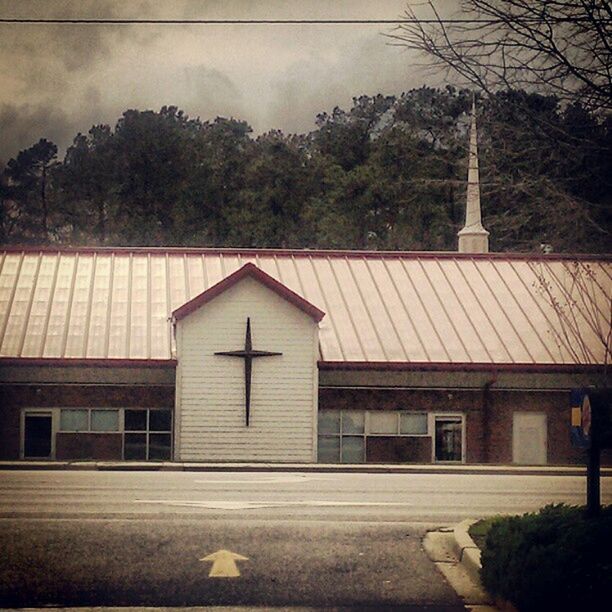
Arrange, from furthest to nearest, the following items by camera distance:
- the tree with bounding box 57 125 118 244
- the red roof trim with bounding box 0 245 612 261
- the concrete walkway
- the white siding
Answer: the tree with bounding box 57 125 118 244 → the red roof trim with bounding box 0 245 612 261 → the white siding → the concrete walkway

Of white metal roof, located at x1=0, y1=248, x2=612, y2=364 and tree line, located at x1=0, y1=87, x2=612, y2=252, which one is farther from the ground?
tree line, located at x1=0, y1=87, x2=612, y2=252

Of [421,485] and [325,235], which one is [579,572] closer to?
[421,485]

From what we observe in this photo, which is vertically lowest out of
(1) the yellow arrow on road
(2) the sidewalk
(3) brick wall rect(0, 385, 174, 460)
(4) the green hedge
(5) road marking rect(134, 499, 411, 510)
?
(2) the sidewalk

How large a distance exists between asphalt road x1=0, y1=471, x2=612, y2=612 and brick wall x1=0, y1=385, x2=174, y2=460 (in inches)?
526

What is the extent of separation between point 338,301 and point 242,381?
507 cm

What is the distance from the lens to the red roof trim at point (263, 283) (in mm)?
33531

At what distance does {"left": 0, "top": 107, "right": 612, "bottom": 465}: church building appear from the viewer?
3375 cm

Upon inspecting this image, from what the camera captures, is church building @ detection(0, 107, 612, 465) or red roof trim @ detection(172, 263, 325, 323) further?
church building @ detection(0, 107, 612, 465)

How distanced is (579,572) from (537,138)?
3478mm

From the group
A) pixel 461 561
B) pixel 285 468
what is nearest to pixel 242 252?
pixel 285 468

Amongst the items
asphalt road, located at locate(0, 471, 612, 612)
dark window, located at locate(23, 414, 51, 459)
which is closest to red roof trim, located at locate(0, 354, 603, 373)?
dark window, located at locate(23, 414, 51, 459)

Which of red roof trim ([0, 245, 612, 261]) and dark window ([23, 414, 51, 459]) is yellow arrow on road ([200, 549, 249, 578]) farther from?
red roof trim ([0, 245, 612, 261])

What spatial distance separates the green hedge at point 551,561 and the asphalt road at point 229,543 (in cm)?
69

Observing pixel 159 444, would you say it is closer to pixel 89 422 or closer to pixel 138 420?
pixel 138 420
